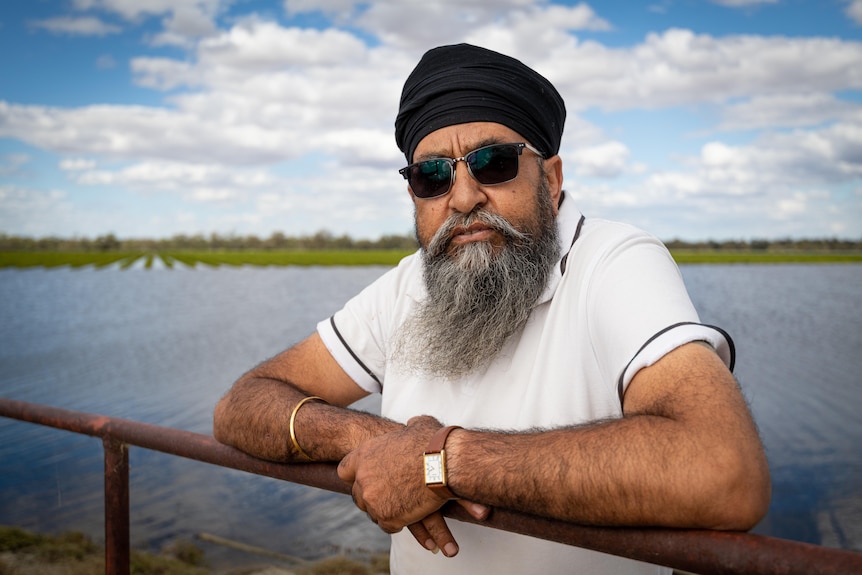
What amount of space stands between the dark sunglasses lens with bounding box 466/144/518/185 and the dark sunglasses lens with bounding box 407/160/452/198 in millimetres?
89

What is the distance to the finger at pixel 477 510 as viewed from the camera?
1.41m

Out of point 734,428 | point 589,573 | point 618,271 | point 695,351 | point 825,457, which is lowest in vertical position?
point 825,457

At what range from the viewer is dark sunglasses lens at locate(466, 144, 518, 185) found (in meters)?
2.24

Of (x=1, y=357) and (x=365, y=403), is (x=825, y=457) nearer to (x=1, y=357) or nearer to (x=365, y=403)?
(x=365, y=403)

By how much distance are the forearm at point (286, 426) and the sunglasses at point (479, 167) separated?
0.83 metres

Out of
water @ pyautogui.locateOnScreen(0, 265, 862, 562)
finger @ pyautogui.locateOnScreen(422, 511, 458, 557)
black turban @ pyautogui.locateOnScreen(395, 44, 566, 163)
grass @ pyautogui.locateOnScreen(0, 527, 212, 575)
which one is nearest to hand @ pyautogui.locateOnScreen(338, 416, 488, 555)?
finger @ pyautogui.locateOnScreen(422, 511, 458, 557)

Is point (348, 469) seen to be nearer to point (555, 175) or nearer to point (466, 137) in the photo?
point (466, 137)

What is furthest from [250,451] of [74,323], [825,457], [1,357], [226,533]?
[74,323]

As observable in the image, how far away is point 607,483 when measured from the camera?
133 cm

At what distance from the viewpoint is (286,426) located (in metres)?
1.97

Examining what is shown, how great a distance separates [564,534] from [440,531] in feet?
1.29

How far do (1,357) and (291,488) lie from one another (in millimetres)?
13760

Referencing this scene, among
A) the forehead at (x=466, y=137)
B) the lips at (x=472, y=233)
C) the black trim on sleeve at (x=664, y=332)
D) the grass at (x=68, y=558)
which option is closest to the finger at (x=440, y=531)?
the black trim on sleeve at (x=664, y=332)

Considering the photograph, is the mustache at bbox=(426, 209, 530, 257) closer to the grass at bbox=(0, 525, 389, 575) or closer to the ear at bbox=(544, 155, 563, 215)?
the ear at bbox=(544, 155, 563, 215)
